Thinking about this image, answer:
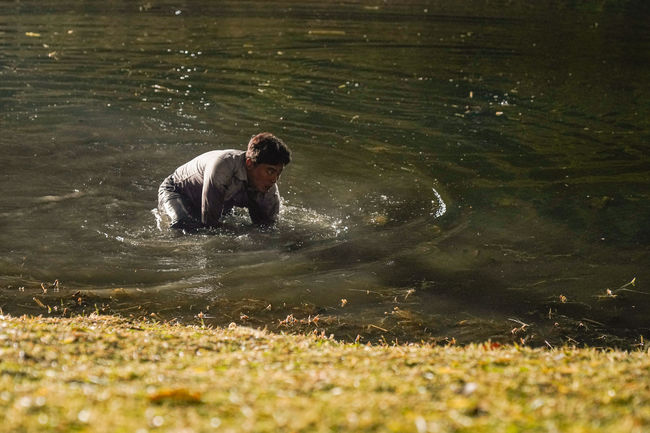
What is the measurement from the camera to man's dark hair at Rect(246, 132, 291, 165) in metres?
8.55

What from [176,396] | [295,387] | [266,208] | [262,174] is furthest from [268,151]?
[176,396]

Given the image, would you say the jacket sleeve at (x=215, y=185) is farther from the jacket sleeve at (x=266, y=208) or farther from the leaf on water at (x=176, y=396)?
the leaf on water at (x=176, y=396)

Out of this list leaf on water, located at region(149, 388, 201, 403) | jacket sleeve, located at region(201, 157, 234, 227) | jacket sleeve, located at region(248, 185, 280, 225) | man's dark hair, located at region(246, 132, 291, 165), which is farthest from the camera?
jacket sleeve, located at region(248, 185, 280, 225)

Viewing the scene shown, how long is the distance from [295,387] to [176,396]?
0.67 meters

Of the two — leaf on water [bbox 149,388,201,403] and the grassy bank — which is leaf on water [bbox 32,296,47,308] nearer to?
the grassy bank

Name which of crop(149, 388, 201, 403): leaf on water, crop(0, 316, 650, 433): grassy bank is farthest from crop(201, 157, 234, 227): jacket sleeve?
crop(149, 388, 201, 403): leaf on water

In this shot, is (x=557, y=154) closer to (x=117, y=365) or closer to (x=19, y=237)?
(x=19, y=237)

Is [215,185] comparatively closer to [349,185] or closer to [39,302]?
[39,302]

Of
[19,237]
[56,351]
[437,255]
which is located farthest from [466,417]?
[19,237]

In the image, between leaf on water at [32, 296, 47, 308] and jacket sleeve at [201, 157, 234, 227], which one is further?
jacket sleeve at [201, 157, 234, 227]

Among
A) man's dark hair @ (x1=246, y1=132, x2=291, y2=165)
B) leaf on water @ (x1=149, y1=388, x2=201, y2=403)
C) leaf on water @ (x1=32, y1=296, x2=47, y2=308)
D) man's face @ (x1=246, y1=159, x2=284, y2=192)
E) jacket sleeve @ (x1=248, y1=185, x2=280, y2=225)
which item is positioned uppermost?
man's dark hair @ (x1=246, y1=132, x2=291, y2=165)

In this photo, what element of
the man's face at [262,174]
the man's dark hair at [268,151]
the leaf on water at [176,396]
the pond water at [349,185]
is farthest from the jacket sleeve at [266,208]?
the leaf on water at [176,396]

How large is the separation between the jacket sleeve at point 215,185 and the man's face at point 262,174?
0.24 metres

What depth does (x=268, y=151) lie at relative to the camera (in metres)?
8.56
